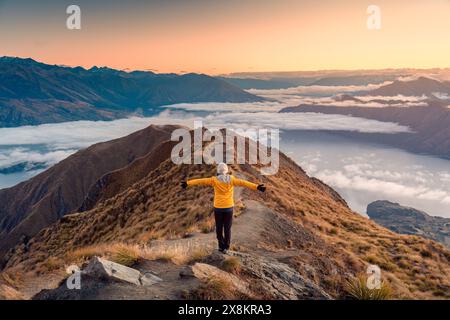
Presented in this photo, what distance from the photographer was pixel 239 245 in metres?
14.9

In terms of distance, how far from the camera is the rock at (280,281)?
32.0ft

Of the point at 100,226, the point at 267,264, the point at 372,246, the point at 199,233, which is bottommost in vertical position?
the point at 100,226

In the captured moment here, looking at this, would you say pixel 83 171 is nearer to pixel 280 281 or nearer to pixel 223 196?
pixel 223 196

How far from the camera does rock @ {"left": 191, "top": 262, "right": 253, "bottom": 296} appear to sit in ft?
29.4

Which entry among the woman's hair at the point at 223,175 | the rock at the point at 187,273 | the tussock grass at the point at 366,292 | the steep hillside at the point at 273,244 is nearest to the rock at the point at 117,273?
the steep hillside at the point at 273,244

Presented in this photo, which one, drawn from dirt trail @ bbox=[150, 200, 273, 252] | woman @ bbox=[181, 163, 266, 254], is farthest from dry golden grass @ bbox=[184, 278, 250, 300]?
dirt trail @ bbox=[150, 200, 273, 252]

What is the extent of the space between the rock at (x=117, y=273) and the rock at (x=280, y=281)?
2632 millimetres

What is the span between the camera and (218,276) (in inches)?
357

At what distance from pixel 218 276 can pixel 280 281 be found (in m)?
2.30

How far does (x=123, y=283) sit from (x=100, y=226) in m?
30.1

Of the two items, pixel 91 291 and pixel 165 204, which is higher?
pixel 91 291

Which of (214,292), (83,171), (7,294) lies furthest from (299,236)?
(83,171)

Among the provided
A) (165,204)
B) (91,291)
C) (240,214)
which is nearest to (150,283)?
(91,291)
